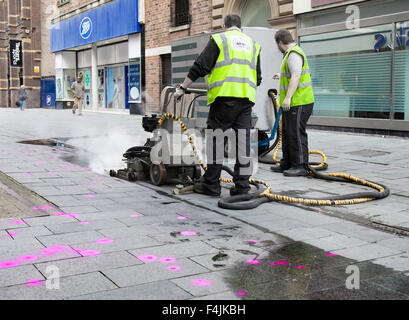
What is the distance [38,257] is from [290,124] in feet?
14.9

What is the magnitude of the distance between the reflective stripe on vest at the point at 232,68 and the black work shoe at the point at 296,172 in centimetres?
202

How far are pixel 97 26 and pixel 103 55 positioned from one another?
1.77 m

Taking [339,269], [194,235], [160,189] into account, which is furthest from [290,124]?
[339,269]

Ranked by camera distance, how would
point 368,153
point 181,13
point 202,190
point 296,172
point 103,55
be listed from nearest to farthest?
point 202,190 → point 296,172 → point 368,153 → point 181,13 → point 103,55

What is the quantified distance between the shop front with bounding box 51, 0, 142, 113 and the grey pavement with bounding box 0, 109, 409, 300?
55.6 feet

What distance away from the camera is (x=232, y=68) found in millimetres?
5145

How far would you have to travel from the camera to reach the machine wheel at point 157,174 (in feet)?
19.9

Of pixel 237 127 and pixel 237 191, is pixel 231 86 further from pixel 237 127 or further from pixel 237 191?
pixel 237 191

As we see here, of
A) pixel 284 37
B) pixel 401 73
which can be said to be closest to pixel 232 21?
pixel 284 37

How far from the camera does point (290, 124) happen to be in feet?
23.1

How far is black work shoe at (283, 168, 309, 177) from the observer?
22.7 ft

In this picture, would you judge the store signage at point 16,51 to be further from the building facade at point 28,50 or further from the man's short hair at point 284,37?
the man's short hair at point 284,37

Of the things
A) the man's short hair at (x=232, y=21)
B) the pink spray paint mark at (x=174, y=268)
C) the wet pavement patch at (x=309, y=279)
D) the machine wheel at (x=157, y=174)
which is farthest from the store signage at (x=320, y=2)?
the pink spray paint mark at (x=174, y=268)

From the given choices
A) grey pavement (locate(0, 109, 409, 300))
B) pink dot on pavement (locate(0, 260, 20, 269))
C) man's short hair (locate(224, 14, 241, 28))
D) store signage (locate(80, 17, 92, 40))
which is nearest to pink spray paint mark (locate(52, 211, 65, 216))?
grey pavement (locate(0, 109, 409, 300))
